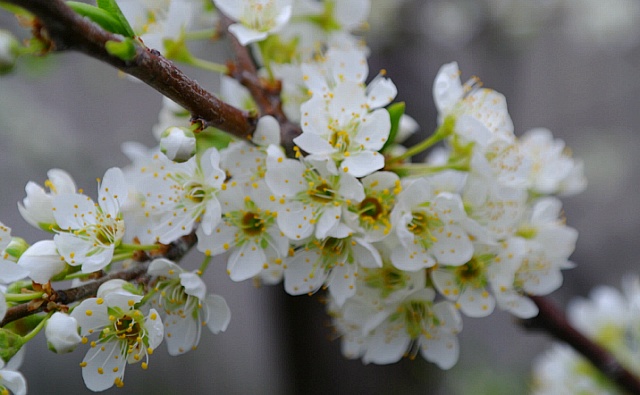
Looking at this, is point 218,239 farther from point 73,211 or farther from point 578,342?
point 578,342

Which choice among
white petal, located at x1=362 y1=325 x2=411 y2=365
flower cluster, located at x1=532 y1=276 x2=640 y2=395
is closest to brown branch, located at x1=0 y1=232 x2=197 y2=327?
white petal, located at x1=362 y1=325 x2=411 y2=365

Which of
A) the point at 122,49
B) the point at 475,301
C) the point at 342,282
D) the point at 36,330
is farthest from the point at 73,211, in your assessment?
the point at 475,301

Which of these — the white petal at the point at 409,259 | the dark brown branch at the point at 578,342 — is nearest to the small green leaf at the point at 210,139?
the white petal at the point at 409,259

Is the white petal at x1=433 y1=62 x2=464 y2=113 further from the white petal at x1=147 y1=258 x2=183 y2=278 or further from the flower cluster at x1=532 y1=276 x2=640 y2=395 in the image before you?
the flower cluster at x1=532 y1=276 x2=640 y2=395

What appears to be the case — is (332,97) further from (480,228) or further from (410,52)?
(410,52)

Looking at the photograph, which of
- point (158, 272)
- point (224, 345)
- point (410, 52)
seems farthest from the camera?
point (224, 345)

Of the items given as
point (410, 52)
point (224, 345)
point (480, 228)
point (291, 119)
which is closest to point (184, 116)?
point (291, 119)
